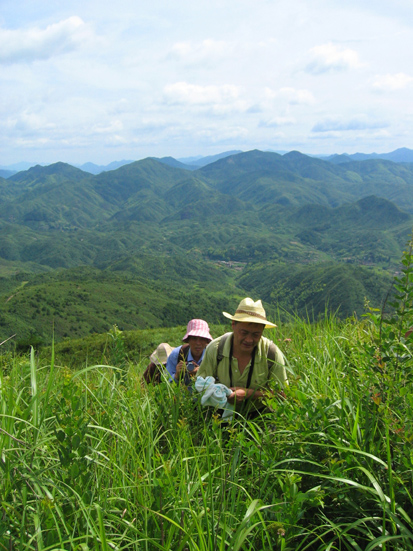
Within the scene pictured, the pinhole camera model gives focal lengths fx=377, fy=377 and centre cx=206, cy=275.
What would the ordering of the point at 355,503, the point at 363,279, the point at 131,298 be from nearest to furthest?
the point at 355,503
the point at 131,298
the point at 363,279

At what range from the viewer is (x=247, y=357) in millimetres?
3340

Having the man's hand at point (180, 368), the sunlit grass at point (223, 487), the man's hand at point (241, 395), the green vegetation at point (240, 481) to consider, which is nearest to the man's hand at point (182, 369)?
the man's hand at point (180, 368)

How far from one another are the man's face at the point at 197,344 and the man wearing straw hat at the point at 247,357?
1168mm

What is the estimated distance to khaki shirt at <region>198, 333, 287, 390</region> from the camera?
125 inches

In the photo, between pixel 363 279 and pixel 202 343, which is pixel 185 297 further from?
pixel 202 343

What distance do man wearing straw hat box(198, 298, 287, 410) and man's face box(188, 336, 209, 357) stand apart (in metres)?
1.17

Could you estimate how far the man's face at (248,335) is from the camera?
10.6 feet

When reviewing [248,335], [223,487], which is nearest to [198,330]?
[248,335]

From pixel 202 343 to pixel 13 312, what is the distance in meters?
100

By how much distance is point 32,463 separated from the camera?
1.95 metres

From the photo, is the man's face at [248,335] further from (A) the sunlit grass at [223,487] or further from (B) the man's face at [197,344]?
(B) the man's face at [197,344]

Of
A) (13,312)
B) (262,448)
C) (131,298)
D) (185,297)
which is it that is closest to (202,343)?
(262,448)

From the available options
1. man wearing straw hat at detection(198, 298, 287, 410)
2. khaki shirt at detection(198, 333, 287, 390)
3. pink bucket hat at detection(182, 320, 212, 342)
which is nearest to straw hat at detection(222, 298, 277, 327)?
man wearing straw hat at detection(198, 298, 287, 410)

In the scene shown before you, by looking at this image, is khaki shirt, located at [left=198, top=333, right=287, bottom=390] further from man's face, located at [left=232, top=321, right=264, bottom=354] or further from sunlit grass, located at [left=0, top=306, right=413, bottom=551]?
sunlit grass, located at [left=0, top=306, right=413, bottom=551]
